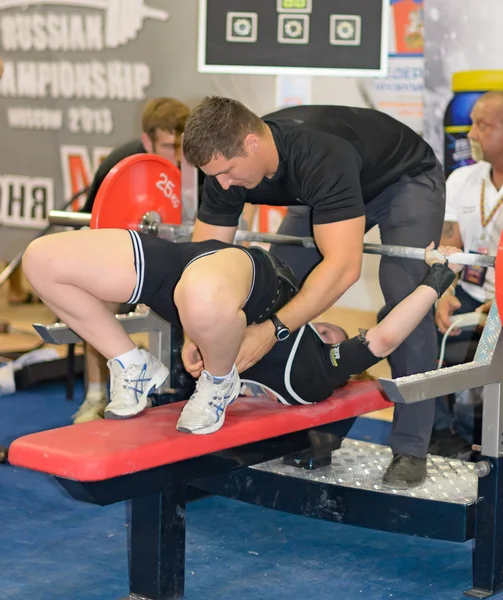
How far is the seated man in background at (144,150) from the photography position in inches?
181

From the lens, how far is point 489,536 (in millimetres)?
2879

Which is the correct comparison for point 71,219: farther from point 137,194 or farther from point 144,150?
point 144,150

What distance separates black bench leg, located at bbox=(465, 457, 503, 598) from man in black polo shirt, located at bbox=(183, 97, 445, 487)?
30 centimetres

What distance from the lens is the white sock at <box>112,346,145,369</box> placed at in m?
2.94

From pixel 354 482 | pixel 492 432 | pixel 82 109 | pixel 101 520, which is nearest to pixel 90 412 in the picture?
pixel 101 520

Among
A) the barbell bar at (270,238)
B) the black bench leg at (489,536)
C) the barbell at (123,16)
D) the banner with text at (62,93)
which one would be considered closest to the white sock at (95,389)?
the barbell bar at (270,238)

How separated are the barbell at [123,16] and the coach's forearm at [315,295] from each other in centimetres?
424

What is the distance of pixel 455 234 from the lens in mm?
4688

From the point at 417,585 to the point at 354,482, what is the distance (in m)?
0.36

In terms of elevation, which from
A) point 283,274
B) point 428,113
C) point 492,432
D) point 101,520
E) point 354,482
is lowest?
point 101,520

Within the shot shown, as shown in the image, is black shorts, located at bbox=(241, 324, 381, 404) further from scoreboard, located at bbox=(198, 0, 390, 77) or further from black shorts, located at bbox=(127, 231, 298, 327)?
scoreboard, located at bbox=(198, 0, 390, 77)

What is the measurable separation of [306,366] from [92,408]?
177cm

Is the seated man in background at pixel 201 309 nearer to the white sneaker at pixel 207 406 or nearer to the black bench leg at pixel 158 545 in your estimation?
the white sneaker at pixel 207 406

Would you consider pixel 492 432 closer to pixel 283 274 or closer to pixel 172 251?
pixel 283 274
